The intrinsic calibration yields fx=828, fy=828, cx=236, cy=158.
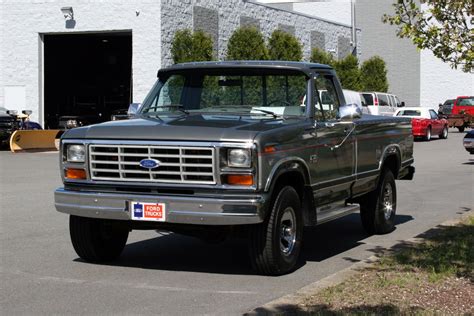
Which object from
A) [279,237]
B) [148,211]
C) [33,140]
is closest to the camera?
[148,211]

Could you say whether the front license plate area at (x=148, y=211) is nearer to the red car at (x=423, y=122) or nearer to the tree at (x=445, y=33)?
the tree at (x=445, y=33)

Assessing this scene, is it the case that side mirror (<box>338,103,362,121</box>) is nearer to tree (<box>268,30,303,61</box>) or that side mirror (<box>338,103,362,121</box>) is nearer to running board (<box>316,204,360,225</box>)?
running board (<box>316,204,360,225</box>)

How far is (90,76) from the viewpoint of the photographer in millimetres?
50906

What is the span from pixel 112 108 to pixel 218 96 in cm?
4203

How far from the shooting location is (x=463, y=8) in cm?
784

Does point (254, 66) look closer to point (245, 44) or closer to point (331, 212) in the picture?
point (331, 212)

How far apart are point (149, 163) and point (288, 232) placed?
1.54 m

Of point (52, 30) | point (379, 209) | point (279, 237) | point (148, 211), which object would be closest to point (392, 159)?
point (379, 209)

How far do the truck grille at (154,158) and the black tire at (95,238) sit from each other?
60 cm

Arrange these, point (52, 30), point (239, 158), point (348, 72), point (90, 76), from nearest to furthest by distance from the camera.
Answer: point (239, 158), point (52, 30), point (348, 72), point (90, 76)

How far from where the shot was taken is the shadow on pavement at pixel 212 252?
8.59 meters

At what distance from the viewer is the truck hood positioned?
7500 millimetres

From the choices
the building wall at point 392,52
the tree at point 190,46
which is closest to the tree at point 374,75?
the building wall at point 392,52

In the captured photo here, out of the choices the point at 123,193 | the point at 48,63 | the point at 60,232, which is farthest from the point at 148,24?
the point at 123,193
